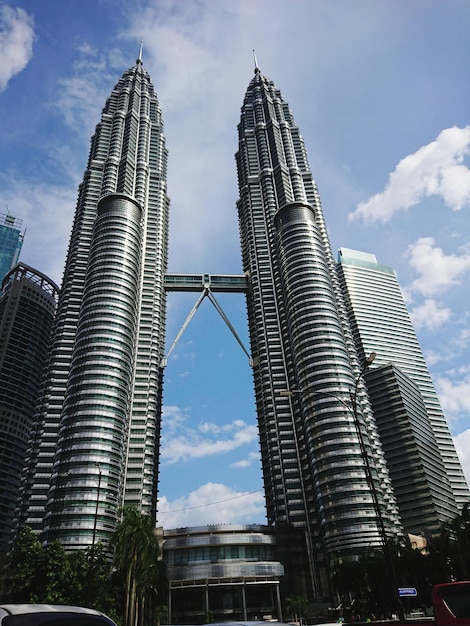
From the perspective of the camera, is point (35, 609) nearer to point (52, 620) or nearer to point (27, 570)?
point (52, 620)

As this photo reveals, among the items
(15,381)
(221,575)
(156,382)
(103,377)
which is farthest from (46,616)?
(15,381)

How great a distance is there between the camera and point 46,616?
211 inches

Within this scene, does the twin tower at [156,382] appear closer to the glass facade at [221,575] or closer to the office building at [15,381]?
the glass facade at [221,575]

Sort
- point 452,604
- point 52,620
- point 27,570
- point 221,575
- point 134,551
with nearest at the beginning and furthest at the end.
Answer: point 52,620, point 452,604, point 27,570, point 134,551, point 221,575

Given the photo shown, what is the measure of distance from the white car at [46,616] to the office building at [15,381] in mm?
180958

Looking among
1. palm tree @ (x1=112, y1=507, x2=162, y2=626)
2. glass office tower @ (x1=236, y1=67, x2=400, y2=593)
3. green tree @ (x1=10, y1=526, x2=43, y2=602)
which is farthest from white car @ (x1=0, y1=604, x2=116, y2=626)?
glass office tower @ (x1=236, y1=67, x2=400, y2=593)

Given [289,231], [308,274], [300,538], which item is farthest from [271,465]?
[289,231]

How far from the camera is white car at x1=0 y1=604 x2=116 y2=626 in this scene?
5227 mm

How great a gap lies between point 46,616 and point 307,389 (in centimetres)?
12629

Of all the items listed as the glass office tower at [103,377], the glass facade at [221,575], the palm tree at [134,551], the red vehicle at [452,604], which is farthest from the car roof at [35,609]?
the glass facade at [221,575]

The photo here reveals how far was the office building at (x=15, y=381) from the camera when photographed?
168 metres

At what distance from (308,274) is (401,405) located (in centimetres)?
6858

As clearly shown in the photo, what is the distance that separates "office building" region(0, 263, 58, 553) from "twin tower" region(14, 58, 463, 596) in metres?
36.6

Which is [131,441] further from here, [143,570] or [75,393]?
[143,570]
